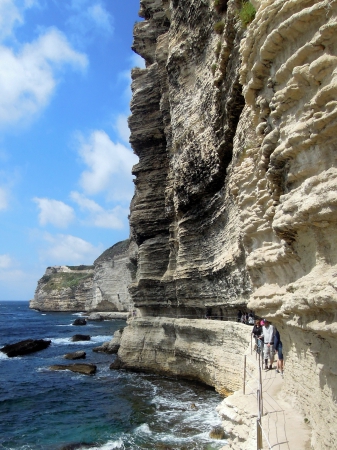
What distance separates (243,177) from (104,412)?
12105mm

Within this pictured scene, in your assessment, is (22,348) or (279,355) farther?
(22,348)

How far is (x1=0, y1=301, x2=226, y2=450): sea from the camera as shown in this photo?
13328 mm

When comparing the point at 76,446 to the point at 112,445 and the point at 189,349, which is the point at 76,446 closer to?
the point at 112,445

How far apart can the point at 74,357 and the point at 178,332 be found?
40.6 feet

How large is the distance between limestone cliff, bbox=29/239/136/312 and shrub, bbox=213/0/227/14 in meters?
27.9

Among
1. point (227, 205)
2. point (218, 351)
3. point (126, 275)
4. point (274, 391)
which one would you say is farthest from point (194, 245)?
point (126, 275)

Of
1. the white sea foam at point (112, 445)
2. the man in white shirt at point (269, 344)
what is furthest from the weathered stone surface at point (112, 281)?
the man in white shirt at point (269, 344)

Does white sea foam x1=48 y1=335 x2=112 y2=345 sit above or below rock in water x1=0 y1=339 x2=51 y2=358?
above

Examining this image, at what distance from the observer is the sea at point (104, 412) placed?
1333cm

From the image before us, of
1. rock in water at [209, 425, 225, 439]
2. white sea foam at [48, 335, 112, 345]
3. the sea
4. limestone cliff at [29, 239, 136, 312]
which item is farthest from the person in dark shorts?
white sea foam at [48, 335, 112, 345]

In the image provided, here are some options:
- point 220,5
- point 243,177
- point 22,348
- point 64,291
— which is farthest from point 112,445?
point 64,291

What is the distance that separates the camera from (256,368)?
12109mm

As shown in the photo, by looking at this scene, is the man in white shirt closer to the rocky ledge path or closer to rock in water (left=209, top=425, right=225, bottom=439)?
the rocky ledge path

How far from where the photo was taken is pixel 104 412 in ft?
55.7
